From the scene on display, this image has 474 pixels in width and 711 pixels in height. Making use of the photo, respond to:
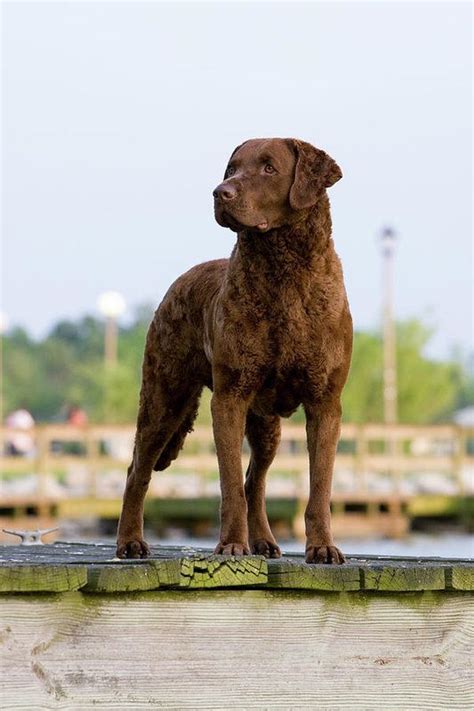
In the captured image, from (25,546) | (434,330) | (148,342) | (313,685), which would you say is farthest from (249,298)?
(434,330)

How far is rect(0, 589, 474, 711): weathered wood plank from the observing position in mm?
4172

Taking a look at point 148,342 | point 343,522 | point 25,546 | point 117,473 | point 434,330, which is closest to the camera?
point 148,342

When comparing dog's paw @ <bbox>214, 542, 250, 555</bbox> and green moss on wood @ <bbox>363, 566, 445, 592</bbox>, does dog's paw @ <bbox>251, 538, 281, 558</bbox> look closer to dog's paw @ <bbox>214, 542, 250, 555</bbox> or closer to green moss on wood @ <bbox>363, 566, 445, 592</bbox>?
dog's paw @ <bbox>214, 542, 250, 555</bbox>

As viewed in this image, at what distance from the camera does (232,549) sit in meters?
4.88

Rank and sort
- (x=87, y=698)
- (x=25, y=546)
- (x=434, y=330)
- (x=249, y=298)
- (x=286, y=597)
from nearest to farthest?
(x=87, y=698) → (x=286, y=597) → (x=249, y=298) → (x=25, y=546) → (x=434, y=330)

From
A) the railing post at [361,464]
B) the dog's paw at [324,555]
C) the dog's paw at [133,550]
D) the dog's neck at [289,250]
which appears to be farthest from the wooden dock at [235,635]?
the railing post at [361,464]

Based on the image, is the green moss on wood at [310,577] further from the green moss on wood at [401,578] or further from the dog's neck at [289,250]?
the dog's neck at [289,250]

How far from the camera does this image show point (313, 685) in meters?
4.51

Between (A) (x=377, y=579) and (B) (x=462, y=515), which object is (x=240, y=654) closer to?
(A) (x=377, y=579)

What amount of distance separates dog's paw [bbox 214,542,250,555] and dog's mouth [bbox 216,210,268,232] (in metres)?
1.01

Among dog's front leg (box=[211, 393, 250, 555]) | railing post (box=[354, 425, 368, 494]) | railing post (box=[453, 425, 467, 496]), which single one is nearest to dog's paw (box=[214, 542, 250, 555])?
dog's front leg (box=[211, 393, 250, 555])

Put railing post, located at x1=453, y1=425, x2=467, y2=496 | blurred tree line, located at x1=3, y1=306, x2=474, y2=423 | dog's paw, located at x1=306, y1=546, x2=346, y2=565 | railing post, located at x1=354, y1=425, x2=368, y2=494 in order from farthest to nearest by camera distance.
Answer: blurred tree line, located at x1=3, y1=306, x2=474, y2=423 < railing post, located at x1=453, y1=425, x2=467, y2=496 < railing post, located at x1=354, y1=425, x2=368, y2=494 < dog's paw, located at x1=306, y1=546, x2=346, y2=565

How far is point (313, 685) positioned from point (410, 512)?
24.2 meters

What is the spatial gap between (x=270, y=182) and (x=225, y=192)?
0.21 m
